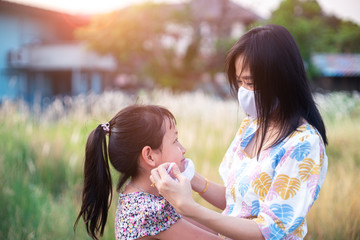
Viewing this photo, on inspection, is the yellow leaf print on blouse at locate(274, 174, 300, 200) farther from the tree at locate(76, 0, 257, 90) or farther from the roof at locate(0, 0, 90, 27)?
the roof at locate(0, 0, 90, 27)

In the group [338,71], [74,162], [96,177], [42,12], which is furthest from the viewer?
[42,12]

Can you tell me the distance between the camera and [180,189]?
1583 mm

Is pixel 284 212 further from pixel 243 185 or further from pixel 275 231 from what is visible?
pixel 243 185

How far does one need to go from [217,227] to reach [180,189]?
201 mm

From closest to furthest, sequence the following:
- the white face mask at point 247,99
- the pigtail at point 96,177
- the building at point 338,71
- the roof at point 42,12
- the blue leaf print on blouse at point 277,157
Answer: the blue leaf print on blouse at point 277,157, the white face mask at point 247,99, the pigtail at point 96,177, the building at point 338,71, the roof at point 42,12

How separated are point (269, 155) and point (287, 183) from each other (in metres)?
0.18

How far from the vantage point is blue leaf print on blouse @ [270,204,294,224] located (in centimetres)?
159

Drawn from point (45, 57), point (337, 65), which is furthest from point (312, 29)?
point (45, 57)

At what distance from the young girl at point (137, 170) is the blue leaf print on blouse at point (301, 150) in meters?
0.54

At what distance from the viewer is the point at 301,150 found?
5.29 ft

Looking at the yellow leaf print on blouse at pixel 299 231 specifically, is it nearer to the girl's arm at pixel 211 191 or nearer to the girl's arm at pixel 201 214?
the girl's arm at pixel 201 214

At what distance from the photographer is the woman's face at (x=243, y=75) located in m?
1.85


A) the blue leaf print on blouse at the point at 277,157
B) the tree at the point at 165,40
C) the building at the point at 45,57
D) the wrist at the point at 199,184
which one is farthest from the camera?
the building at the point at 45,57

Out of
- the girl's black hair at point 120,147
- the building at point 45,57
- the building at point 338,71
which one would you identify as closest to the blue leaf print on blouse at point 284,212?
the girl's black hair at point 120,147
